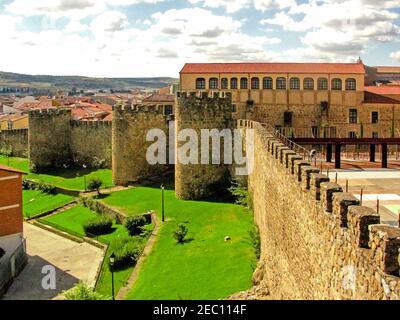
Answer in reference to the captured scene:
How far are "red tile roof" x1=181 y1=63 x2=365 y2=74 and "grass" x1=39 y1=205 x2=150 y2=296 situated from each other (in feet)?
61.0

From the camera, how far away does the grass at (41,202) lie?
3428 cm

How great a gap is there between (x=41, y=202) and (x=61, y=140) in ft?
→ 32.3

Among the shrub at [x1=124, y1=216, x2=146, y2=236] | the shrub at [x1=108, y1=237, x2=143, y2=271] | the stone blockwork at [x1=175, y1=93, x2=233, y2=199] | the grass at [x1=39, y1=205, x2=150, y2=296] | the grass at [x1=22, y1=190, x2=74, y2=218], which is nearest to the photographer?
the grass at [x1=39, y1=205, x2=150, y2=296]

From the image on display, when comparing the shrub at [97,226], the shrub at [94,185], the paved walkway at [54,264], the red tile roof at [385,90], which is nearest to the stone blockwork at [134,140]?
the shrub at [94,185]

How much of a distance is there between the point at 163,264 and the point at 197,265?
1.47 meters

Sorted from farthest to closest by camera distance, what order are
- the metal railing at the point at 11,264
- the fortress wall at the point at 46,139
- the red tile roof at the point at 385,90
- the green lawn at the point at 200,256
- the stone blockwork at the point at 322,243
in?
the red tile roof at the point at 385,90
the fortress wall at the point at 46,139
the metal railing at the point at 11,264
the green lawn at the point at 200,256
the stone blockwork at the point at 322,243

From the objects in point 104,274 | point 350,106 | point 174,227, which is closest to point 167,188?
point 174,227

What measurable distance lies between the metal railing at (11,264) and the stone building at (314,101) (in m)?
23.6

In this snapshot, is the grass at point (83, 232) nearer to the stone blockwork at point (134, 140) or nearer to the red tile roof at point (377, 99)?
the stone blockwork at point (134, 140)

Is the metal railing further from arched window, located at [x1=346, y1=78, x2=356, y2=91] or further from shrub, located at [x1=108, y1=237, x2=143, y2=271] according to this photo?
arched window, located at [x1=346, y1=78, x2=356, y2=91]

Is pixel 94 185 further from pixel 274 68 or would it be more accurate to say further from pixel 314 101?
pixel 314 101

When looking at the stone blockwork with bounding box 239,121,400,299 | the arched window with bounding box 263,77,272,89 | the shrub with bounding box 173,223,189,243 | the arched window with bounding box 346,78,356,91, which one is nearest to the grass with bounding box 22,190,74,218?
the shrub with bounding box 173,223,189,243

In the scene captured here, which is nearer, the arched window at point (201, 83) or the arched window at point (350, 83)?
the arched window at point (350, 83)

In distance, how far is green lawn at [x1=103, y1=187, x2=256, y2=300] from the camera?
17531mm
